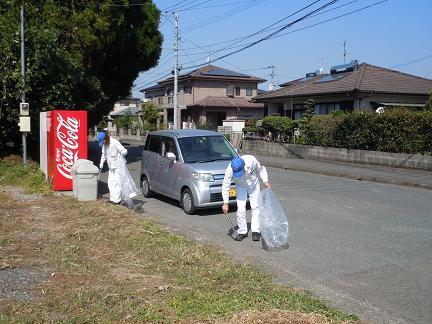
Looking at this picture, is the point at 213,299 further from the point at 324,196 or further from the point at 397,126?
the point at 397,126

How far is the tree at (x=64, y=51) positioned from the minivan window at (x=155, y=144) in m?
6.45

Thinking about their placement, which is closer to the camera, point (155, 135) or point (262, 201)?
point (262, 201)

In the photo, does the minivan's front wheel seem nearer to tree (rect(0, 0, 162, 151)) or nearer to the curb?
the curb

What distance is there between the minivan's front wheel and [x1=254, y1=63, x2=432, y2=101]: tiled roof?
18.2m

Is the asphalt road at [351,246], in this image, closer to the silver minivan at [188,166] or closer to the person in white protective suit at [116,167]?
the silver minivan at [188,166]

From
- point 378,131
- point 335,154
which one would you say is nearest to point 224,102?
point 335,154

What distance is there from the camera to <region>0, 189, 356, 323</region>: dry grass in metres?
4.40

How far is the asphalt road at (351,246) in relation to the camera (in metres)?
5.04

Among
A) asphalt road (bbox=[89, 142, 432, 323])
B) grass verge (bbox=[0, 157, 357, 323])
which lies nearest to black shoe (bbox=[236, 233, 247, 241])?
asphalt road (bbox=[89, 142, 432, 323])

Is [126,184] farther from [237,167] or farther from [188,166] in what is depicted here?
[237,167]

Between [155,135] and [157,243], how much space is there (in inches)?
206

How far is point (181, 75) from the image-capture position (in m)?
48.2

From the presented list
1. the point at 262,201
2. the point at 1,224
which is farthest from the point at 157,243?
the point at 1,224

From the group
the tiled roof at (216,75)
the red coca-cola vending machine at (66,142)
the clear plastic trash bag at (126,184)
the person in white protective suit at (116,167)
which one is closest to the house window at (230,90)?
the tiled roof at (216,75)
